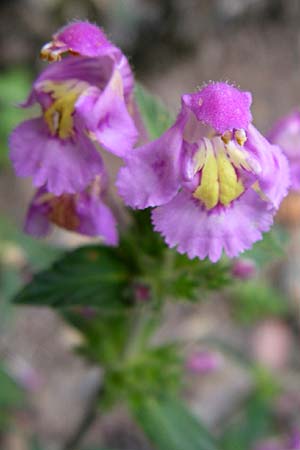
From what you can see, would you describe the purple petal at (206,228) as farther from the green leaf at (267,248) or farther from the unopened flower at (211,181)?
the green leaf at (267,248)

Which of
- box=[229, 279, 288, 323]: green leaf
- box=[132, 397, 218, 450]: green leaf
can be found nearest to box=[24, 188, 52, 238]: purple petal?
box=[132, 397, 218, 450]: green leaf

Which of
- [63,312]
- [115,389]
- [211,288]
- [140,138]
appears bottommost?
[115,389]

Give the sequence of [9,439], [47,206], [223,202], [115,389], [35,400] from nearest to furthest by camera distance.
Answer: [223,202], [47,206], [115,389], [9,439], [35,400]

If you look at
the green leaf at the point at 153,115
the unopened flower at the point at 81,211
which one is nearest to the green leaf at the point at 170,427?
the unopened flower at the point at 81,211

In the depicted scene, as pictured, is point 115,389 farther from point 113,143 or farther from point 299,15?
point 299,15

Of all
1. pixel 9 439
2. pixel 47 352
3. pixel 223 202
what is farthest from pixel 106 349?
pixel 47 352
